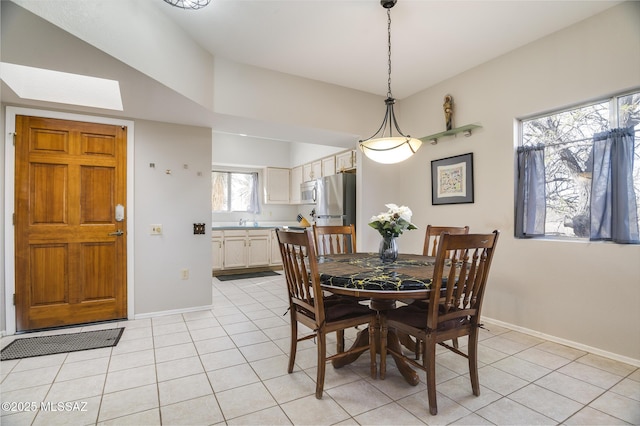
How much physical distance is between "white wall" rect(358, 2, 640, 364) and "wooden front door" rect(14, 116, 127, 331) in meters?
3.53

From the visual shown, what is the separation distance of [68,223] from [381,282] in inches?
122

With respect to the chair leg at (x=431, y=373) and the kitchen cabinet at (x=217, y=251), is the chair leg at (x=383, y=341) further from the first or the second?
the kitchen cabinet at (x=217, y=251)

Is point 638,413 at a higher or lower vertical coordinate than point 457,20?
lower

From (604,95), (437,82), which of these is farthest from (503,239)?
(437,82)

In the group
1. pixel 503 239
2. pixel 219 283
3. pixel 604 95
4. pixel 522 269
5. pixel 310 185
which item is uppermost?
pixel 604 95

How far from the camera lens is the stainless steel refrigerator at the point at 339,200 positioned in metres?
4.34

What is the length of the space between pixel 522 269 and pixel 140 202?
3.90 meters

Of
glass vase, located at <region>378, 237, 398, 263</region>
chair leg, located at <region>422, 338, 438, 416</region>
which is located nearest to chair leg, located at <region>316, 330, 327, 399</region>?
chair leg, located at <region>422, 338, 438, 416</region>

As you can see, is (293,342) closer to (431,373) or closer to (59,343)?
(431,373)

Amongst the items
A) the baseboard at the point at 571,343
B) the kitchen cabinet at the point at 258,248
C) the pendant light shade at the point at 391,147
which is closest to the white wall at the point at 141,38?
the pendant light shade at the point at 391,147

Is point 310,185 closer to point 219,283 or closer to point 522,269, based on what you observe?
point 219,283

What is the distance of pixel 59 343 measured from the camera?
264 cm

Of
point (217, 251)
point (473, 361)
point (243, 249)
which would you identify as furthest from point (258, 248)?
point (473, 361)

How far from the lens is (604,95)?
96.0 inches
